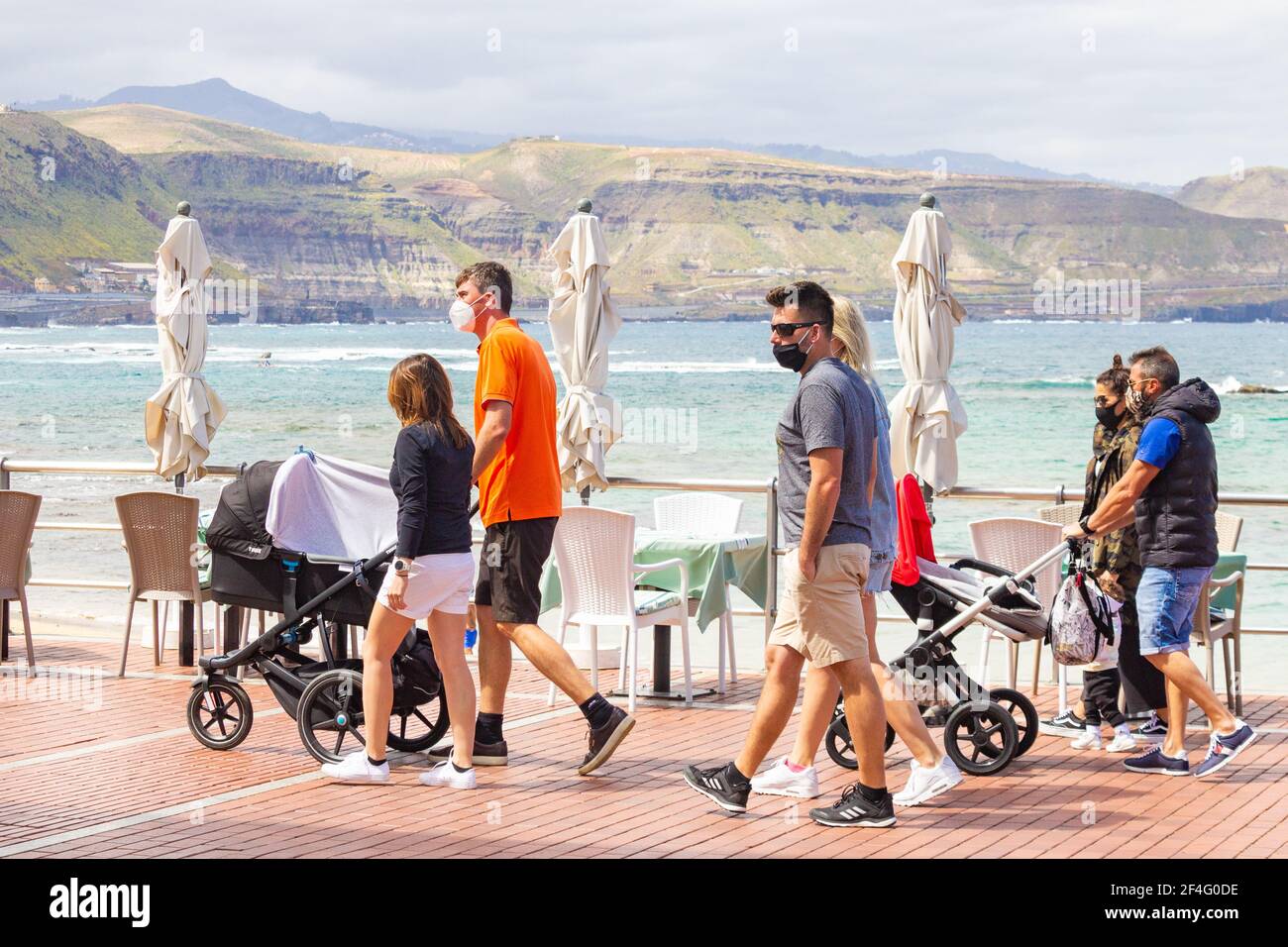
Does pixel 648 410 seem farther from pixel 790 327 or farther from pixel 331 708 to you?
pixel 790 327

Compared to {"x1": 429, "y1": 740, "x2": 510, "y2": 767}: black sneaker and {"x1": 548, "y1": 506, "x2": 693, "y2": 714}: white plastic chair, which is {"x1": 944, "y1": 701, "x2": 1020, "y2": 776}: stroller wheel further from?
{"x1": 429, "y1": 740, "x2": 510, "y2": 767}: black sneaker

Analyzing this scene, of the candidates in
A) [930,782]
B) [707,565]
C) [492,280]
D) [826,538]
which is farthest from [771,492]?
[826,538]

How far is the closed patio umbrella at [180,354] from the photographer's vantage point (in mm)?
9594

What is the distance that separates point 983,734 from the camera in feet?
21.9

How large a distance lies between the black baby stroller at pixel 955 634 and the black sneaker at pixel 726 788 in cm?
79

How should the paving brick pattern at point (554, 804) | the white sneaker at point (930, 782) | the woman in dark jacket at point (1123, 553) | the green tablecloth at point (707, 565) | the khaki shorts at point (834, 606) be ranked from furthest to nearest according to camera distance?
the green tablecloth at point (707, 565)
the woman in dark jacket at point (1123, 553)
the white sneaker at point (930, 782)
the khaki shorts at point (834, 606)
the paving brick pattern at point (554, 804)

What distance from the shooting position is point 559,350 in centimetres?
955

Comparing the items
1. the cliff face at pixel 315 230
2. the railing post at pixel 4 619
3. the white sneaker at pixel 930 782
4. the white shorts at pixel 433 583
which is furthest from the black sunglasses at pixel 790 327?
the cliff face at pixel 315 230

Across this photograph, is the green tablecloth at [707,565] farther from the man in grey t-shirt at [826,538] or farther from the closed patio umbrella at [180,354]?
the closed patio umbrella at [180,354]

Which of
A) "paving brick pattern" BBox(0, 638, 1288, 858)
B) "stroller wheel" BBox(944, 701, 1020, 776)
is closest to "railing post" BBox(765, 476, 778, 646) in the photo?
"paving brick pattern" BBox(0, 638, 1288, 858)

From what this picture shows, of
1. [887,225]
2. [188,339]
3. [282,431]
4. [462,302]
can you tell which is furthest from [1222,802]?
[887,225]

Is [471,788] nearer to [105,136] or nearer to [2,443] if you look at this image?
[2,443]

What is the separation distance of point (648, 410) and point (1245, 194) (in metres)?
97.7
